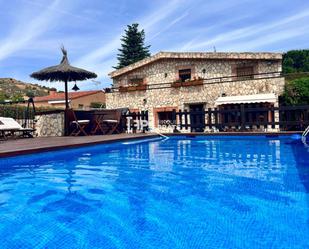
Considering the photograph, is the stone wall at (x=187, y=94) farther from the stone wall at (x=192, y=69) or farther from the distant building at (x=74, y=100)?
the distant building at (x=74, y=100)

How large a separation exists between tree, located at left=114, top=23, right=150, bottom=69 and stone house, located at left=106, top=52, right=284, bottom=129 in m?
15.1

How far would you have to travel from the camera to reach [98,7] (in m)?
15.9

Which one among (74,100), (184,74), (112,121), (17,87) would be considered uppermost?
(17,87)

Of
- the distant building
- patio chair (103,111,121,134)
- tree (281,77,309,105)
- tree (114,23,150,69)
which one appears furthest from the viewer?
the distant building

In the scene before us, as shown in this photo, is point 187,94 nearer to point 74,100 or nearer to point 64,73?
point 64,73

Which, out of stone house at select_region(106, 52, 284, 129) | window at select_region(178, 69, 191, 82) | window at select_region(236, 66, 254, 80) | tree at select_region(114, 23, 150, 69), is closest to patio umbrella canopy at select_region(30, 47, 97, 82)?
stone house at select_region(106, 52, 284, 129)

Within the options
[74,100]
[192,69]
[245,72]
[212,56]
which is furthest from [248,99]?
[74,100]

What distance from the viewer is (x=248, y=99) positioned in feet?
56.2

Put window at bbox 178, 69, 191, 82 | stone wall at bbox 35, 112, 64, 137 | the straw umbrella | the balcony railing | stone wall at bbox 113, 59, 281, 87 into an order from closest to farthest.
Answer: the straw umbrella
stone wall at bbox 35, 112, 64, 137
the balcony railing
stone wall at bbox 113, 59, 281, 87
window at bbox 178, 69, 191, 82

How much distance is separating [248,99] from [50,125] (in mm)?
11485

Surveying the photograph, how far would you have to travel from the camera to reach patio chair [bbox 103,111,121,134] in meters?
14.2

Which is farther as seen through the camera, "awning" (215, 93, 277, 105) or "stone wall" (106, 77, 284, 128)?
"stone wall" (106, 77, 284, 128)

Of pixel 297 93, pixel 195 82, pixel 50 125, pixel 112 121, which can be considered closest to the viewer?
pixel 112 121

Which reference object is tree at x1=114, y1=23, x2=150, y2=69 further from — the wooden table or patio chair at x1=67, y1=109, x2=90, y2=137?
patio chair at x1=67, y1=109, x2=90, y2=137
